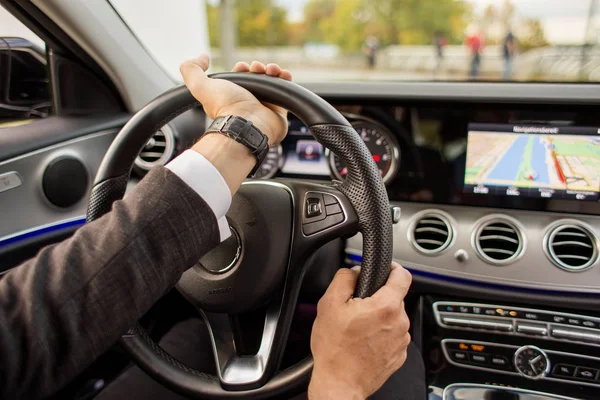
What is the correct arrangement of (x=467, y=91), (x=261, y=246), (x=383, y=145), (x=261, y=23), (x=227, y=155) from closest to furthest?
(x=227, y=155)
(x=261, y=246)
(x=467, y=91)
(x=383, y=145)
(x=261, y=23)

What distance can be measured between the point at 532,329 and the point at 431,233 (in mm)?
387

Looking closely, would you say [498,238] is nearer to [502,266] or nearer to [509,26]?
[502,266]

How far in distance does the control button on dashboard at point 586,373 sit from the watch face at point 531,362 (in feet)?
0.25

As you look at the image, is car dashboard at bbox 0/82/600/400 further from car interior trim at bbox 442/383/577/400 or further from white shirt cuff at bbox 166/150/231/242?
white shirt cuff at bbox 166/150/231/242

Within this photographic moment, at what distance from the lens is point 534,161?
4.59 ft

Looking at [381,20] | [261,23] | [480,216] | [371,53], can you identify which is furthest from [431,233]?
[381,20]

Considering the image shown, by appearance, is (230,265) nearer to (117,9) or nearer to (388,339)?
(388,339)

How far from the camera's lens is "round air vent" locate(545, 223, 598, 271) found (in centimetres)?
136

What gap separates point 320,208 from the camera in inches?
36.9

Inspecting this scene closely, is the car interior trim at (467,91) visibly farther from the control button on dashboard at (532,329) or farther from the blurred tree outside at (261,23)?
the blurred tree outside at (261,23)

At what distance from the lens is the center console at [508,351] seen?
1.33 m

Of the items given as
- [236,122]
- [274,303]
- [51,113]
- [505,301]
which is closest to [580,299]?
[505,301]

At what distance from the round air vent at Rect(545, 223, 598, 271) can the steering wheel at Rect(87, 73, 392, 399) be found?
77 cm

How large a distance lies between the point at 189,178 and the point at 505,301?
1.07 m
